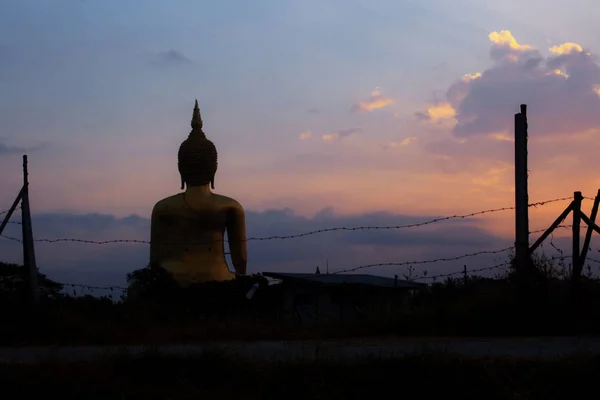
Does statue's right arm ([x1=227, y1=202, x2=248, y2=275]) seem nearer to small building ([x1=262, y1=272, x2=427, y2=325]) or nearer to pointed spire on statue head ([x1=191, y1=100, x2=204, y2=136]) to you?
small building ([x1=262, y1=272, x2=427, y2=325])

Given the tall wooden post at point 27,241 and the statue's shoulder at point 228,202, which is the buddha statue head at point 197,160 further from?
the tall wooden post at point 27,241

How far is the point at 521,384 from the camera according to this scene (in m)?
7.41

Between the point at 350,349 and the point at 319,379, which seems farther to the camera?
the point at 350,349

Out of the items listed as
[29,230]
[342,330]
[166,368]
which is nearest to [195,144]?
[29,230]

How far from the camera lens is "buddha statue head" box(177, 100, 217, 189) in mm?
22719

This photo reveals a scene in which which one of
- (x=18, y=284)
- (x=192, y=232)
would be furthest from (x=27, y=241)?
(x=192, y=232)

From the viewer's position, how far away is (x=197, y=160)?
893 inches

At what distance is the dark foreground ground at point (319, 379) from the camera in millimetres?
7387

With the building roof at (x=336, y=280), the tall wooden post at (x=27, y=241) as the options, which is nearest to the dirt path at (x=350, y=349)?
the tall wooden post at (x=27, y=241)

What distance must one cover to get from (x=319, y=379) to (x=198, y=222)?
15.5 meters

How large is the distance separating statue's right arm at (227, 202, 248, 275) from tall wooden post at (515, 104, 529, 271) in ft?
36.0

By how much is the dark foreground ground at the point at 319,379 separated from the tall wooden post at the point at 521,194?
454cm

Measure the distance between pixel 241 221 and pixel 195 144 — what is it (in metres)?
2.47

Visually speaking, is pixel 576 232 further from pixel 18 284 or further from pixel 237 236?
pixel 237 236
